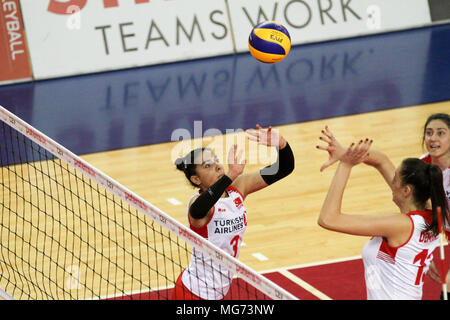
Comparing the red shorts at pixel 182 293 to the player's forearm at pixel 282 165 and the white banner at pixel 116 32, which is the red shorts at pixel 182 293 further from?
the white banner at pixel 116 32

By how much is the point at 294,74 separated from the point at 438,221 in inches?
489

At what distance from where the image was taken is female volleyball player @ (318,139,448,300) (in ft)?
15.9

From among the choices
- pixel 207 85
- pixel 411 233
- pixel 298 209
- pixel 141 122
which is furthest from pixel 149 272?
pixel 207 85

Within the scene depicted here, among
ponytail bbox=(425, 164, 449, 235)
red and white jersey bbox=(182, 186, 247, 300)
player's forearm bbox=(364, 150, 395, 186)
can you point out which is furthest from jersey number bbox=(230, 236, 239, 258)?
ponytail bbox=(425, 164, 449, 235)

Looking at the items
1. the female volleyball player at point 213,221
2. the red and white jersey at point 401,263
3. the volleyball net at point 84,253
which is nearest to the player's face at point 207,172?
the female volleyball player at point 213,221

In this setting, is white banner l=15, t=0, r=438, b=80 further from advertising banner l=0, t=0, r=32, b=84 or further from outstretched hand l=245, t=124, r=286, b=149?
outstretched hand l=245, t=124, r=286, b=149

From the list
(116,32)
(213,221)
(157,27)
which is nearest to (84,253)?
(213,221)

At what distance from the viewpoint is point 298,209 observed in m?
9.79

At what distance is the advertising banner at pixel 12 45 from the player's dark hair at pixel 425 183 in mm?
15538

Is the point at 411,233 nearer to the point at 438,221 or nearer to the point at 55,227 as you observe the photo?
the point at 438,221

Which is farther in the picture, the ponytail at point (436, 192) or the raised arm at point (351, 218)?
the ponytail at point (436, 192)

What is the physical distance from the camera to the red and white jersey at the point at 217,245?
19.2 ft

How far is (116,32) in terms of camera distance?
1919 cm

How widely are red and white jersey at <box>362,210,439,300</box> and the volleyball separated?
394 cm
